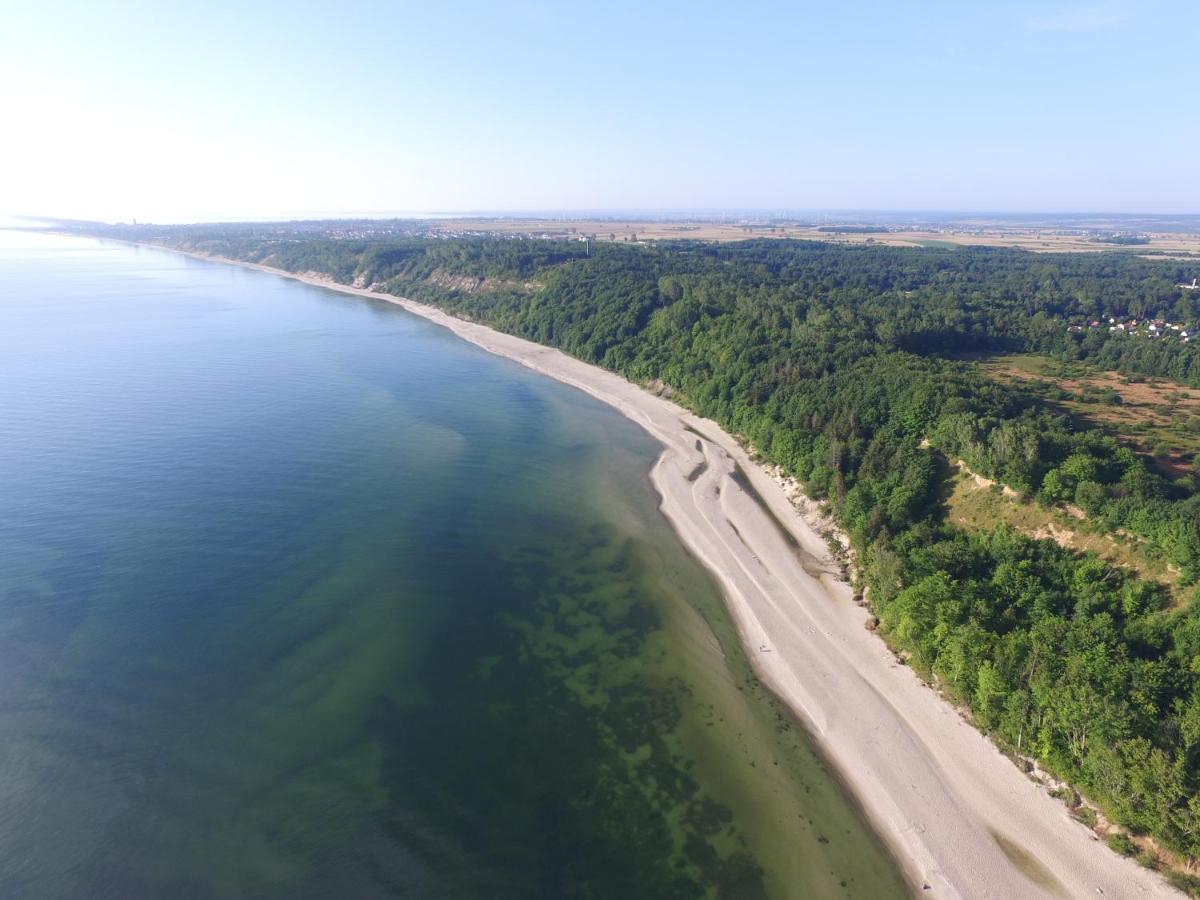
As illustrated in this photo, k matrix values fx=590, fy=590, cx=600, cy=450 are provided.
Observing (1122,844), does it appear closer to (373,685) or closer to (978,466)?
(978,466)

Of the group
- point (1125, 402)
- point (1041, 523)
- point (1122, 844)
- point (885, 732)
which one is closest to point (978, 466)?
point (1041, 523)

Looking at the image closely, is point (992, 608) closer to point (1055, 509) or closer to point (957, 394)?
point (1055, 509)

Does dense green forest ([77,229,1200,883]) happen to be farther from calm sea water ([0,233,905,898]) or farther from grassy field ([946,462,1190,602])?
calm sea water ([0,233,905,898])

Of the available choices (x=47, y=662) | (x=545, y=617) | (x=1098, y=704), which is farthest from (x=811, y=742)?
(x=47, y=662)

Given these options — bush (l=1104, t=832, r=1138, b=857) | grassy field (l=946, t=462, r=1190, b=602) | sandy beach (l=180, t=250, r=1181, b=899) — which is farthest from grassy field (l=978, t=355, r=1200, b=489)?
bush (l=1104, t=832, r=1138, b=857)

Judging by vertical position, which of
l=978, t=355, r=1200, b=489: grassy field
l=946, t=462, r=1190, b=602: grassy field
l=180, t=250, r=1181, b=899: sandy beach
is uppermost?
l=978, t=355, r=1200, b=489: grassy field

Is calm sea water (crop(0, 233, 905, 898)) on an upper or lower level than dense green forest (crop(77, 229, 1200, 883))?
lower

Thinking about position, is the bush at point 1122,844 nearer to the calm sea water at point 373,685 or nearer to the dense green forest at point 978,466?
the dense green forest at point 978,466
